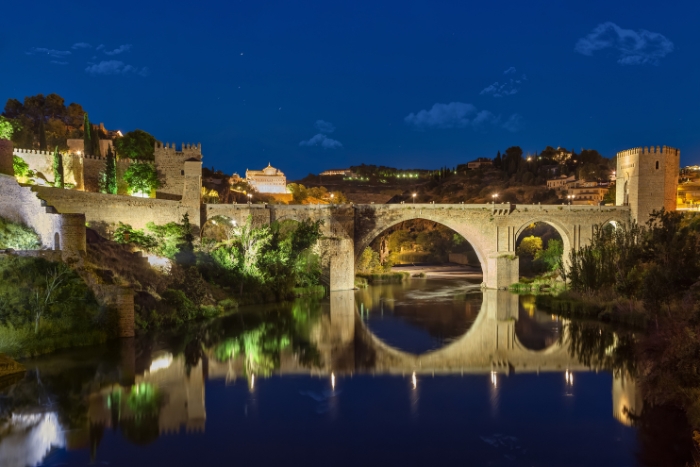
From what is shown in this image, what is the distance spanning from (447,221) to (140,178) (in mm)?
18053

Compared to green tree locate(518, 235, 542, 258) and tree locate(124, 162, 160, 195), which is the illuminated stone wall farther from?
green tree locate(518, 235, 542, 258)

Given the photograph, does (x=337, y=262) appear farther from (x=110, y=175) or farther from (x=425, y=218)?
(x=110, y=175)

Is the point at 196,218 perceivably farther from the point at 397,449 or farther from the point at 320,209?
the point at 397,449

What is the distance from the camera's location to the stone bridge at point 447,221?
3191cm

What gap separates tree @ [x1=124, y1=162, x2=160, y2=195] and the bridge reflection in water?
14203 millimetres

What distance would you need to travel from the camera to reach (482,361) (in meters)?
17.5

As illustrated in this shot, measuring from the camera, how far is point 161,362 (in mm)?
16406

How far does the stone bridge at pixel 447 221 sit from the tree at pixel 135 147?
25.0 feet

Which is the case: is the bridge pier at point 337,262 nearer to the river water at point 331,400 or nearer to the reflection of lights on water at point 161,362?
the river water at point 331,400

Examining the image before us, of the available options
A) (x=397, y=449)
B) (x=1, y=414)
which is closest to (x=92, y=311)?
(x=1, y=414)

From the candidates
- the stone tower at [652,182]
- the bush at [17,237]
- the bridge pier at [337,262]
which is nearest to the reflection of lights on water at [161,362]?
the bush at [17,237]

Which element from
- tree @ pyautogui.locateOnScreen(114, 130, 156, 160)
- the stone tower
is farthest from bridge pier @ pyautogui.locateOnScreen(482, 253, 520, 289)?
tree @ pyautogui.locateOnScreen(114, 130, 156, 160)

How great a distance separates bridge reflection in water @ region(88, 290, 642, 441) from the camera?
1286cm

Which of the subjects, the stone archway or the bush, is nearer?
the bush
